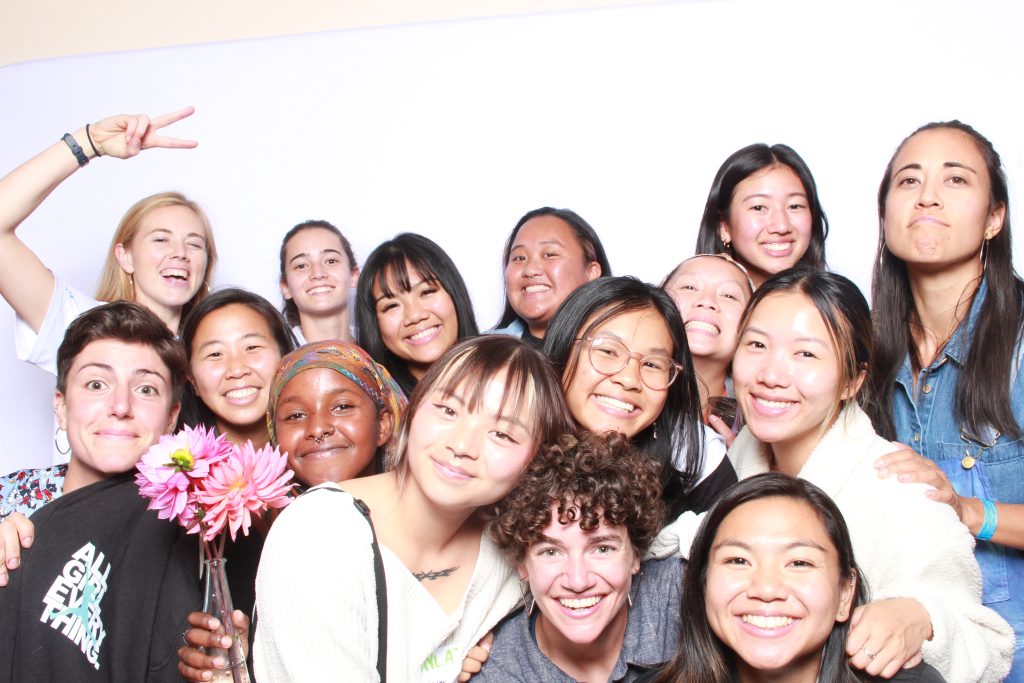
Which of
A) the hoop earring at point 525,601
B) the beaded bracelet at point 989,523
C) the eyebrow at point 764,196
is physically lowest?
the hoop earring at point 525,601

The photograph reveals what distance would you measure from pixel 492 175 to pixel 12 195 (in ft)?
6.80

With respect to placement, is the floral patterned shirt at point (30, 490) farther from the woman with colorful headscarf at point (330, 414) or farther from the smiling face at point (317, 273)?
the smiling face at point (317, 273)

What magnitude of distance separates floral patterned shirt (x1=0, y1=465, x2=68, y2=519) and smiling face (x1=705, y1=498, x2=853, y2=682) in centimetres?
208

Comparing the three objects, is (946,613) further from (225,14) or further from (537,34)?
(225,14)

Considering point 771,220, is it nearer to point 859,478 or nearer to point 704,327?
point 704,327

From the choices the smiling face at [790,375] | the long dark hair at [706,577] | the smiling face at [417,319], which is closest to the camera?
the long dark hair at [706,577]

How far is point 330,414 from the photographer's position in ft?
9.65

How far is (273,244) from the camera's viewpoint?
4789 millimetres

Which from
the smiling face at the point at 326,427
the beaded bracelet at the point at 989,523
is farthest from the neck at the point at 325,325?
the beaded bracelet at the point at 989,523

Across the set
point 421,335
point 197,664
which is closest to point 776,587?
point 197,664

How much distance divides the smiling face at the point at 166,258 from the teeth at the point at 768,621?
2491 mm

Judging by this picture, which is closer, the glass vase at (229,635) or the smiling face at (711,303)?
the glass vase at (229,635)

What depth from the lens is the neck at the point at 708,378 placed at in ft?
11.1

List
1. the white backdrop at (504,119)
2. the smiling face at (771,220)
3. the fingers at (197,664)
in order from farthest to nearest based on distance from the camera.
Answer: the white backdrop at (504,119), the smiling face at (771,220), the fingers at (197,664)
